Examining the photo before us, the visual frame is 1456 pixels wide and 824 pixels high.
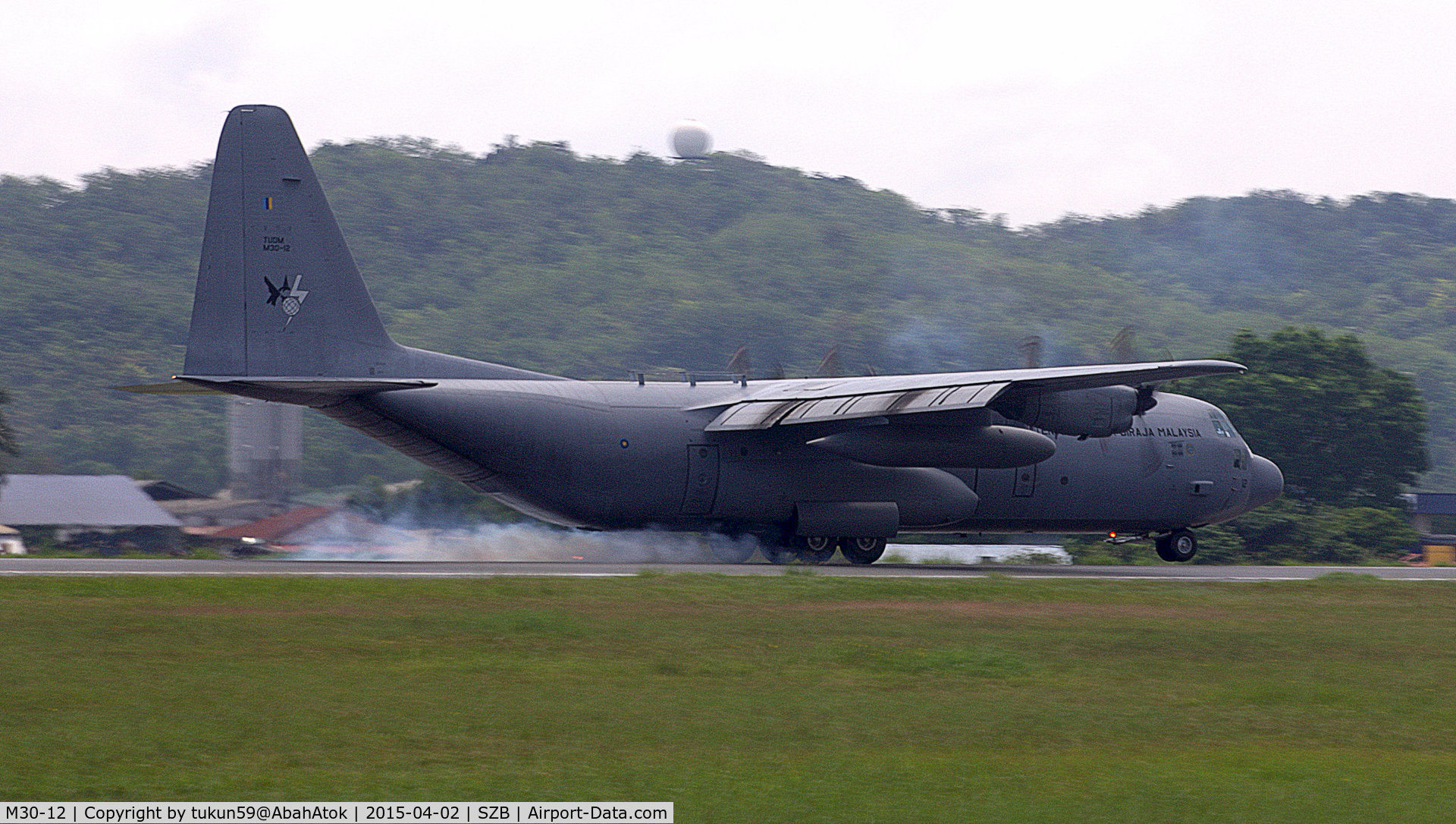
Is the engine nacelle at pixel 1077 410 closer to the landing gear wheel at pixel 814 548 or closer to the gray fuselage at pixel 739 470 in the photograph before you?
the gray fuselage at pixel 739 470

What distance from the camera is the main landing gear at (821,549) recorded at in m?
28.7

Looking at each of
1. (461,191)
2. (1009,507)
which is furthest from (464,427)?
(461,191)

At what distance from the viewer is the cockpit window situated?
31375 millimetres

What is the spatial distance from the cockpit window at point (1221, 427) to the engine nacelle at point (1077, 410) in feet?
19.6

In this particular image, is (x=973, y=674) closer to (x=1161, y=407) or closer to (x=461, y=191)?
(x=1161, y=407)

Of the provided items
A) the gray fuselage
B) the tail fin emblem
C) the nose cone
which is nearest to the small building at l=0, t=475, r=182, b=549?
the tail fin emblem

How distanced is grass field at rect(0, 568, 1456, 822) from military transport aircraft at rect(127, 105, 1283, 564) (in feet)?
19.7

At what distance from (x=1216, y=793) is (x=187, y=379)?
18873mm

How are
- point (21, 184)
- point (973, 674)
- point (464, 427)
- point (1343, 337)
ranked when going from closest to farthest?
point (973, 674) < point (464, 427) < point (1343, 337) < point (21, 184)

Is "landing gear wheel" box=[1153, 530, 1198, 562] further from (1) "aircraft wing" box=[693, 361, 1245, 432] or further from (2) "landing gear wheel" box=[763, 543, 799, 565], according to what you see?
(2) "landing gear wheel" box=[763, 543, 799, 565]

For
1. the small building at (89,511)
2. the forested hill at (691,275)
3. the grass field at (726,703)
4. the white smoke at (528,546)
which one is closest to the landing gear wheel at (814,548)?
the white smoke at (528,546)

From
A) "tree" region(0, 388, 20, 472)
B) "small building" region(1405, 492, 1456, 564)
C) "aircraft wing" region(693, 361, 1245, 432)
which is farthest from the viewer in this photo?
"small building" region(1405, 492, 1456, 564)

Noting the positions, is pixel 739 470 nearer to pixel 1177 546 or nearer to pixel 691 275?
pixel 1177 546

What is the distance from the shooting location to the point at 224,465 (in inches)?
1478
